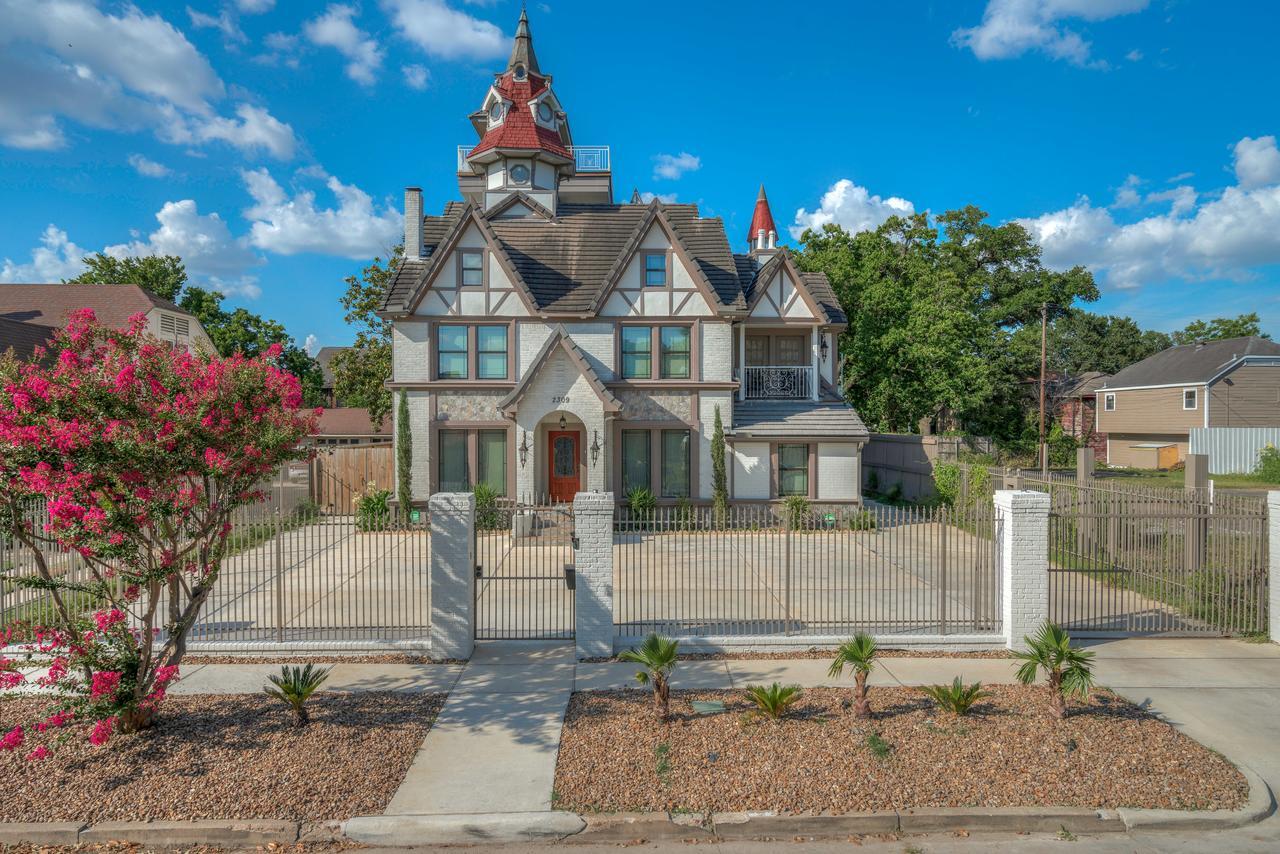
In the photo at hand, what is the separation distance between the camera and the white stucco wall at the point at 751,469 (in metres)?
22.2

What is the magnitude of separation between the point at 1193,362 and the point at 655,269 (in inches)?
1562

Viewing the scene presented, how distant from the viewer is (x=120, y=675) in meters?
7.15

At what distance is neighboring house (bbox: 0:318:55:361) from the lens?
94.3 ft

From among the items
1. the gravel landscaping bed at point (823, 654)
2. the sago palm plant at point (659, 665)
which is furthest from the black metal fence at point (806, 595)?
the sago palm plant at point (659, 665)

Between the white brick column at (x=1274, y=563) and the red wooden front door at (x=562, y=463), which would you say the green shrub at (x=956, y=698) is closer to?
the white brick column at (x=1274, y=563)

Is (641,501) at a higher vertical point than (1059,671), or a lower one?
higher

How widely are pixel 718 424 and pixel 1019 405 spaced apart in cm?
3339

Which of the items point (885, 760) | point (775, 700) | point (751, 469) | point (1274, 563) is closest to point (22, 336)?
point (751, 469)

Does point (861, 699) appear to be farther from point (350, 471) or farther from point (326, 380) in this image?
point (326, 380)

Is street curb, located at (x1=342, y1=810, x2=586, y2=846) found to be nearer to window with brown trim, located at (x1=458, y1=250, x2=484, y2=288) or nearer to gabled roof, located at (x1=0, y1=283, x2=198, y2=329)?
window with brown trim, located at (x1=458, y1=250, x2=484, y2=288)

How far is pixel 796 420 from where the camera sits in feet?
73.9

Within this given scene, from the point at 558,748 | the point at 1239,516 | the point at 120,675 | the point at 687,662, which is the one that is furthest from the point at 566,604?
the point at 1239,516

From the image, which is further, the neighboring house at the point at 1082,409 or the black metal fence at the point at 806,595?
the neighboring house at the point at 1082,409

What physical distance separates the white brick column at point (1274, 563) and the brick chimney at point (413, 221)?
71.4 feet
